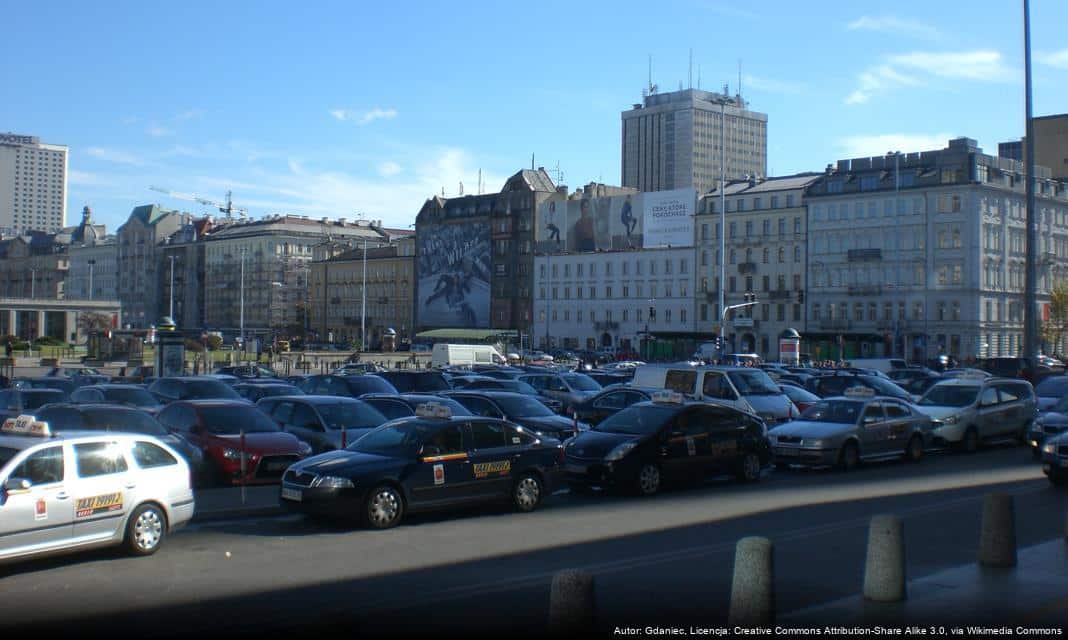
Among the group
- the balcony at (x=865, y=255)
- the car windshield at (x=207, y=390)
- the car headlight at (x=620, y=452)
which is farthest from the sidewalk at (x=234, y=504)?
the balcony at (x=865, y=255)

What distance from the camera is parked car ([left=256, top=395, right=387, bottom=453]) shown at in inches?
790

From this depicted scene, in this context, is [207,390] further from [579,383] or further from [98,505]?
[98,505]

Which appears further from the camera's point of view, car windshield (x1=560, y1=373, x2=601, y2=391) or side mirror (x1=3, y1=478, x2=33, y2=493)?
car windshield (x1=560, y1=373, x2=601, y2=391)

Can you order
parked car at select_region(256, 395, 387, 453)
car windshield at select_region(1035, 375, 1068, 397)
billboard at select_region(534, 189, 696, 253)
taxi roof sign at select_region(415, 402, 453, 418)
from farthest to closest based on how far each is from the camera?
billboard at select_region(534, 189, 696, 253), car windshield at select_region(1035, 375, 1068, 397), parked car at select_region(256, 395, 387, 453), taxi roof sign at select_region(415, 402, 453, 418)

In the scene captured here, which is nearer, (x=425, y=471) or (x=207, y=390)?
(x=425, y=471)

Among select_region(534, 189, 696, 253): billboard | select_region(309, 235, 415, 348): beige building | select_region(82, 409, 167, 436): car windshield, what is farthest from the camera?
select_region(309, 235, 415, 348): beige building

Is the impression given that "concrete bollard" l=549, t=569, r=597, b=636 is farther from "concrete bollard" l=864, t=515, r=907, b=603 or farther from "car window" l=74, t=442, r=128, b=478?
"car window" l=74, t=442, r=128, b=478

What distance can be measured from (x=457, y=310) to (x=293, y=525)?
354 feet

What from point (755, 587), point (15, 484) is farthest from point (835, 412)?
point (15, 484)

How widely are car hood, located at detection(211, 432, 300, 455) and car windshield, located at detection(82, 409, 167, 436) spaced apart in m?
1.01

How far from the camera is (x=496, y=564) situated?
1225 cm

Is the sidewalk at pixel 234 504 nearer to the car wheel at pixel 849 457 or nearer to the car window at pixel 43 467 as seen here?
the car window at pixel 43 467

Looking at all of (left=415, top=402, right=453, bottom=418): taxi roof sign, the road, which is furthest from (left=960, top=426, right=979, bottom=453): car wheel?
(left=415, top=402, right=453, bottom=418): taxi roof sign

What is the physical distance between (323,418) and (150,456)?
7726 millimetres
